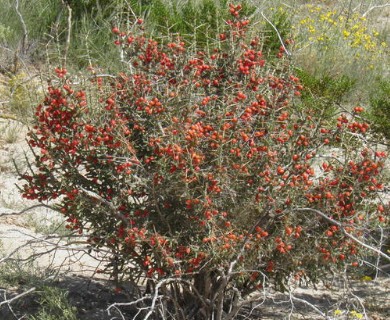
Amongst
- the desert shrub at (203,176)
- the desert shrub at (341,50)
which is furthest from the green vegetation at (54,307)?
the desert shrub at (341,50)

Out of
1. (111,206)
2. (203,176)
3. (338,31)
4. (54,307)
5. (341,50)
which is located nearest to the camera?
(203,176)

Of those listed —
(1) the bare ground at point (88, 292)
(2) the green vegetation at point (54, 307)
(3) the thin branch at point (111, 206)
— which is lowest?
(1) the bare ground at point (88, 292)

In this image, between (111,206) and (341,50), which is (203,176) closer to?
(111,206)

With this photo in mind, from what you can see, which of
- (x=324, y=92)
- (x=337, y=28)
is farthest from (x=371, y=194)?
(x=337, y=28)

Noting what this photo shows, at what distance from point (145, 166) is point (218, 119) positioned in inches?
16.8

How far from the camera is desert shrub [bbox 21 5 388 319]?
3.88 meters

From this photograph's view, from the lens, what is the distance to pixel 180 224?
4.10m

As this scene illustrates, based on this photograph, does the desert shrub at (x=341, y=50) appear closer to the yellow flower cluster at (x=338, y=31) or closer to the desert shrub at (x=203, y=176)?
the yellow flower cluster at (x=338, y=31)

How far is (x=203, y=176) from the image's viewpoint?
3.79m

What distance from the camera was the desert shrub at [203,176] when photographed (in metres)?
3.88

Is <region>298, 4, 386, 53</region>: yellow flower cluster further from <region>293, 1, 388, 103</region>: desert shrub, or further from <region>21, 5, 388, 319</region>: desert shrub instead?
<region>21, 5, 388, 319</region>: desert shrub

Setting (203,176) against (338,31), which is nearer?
(203,176)

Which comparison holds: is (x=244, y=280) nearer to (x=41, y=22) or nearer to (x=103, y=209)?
(x=103, y=209)

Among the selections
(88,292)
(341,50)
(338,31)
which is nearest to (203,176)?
(88,292)
